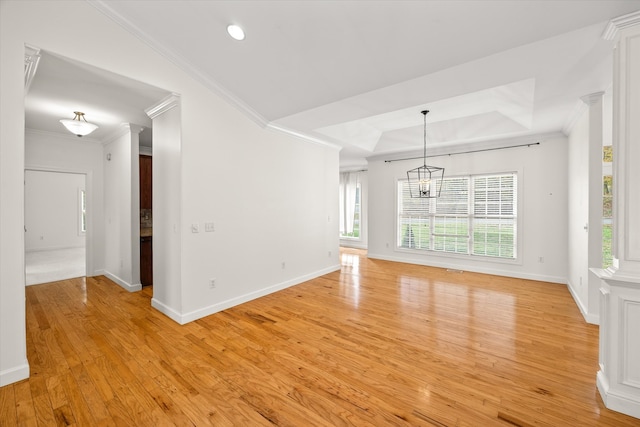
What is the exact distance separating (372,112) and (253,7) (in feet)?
6.48

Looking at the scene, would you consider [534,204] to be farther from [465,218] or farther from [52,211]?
[52,211]

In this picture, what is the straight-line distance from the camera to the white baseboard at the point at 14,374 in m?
2.11

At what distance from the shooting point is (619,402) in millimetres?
1842

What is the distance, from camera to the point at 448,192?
6.21 metres

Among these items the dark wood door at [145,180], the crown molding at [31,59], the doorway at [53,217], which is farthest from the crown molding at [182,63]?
the doorway at [53,217]

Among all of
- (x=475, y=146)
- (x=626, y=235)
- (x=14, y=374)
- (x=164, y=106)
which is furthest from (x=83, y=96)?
(x=475, y=146)

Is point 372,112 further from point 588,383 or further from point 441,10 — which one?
point 588,383

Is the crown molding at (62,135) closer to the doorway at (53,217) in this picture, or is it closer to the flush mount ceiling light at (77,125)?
the flush mount ceiling light at (77,125)

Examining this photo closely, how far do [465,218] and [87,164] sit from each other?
26.3 ft

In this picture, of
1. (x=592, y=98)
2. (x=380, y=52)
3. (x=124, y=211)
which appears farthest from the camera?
(x=124, y=211)

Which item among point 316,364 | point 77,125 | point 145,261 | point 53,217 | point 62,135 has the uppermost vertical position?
point 62,135

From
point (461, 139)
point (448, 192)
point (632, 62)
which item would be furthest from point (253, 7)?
point (448, 192)

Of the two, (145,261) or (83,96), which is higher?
(83,96)

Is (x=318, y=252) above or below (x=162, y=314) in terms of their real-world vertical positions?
above
